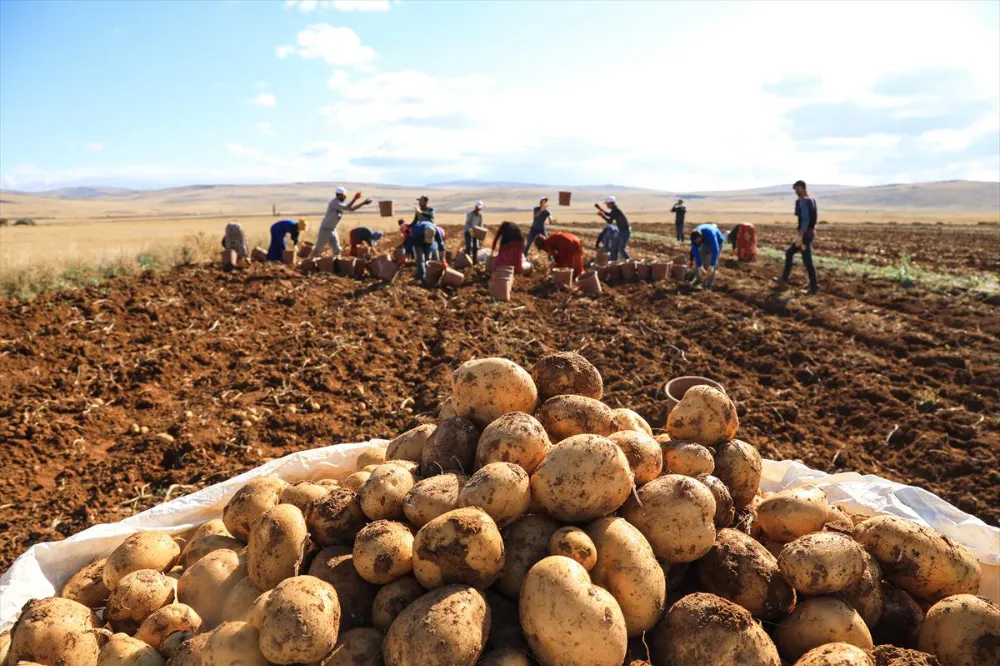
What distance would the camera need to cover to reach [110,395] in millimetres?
6324

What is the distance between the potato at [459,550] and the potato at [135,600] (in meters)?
1.42

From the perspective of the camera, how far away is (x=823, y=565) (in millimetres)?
2557

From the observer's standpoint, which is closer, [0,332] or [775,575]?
[775,575]

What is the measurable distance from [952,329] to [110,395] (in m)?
11.8

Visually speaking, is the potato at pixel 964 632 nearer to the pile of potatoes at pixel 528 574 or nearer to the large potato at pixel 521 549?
the pile of potatoes at pixel 528 574

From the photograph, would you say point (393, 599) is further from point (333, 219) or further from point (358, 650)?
point (333, 219)

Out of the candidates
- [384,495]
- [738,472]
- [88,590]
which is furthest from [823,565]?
[88,590]

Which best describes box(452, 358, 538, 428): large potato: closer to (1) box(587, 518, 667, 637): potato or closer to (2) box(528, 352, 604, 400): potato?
(2) box(528, 352, 604, 400): potato

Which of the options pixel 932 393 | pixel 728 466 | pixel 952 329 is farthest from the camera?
pixel 952 329

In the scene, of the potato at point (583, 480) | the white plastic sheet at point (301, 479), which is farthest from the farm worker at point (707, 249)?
the potato at point (583, 480)

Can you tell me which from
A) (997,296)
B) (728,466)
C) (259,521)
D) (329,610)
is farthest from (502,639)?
(997,296)

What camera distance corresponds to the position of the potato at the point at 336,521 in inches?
116

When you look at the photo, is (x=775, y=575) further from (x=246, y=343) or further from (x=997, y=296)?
(x=997, y=296)

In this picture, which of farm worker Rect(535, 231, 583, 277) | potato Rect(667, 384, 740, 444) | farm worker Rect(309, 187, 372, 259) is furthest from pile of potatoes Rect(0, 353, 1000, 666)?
farm worker Rect(309, 187, 372, 259)
